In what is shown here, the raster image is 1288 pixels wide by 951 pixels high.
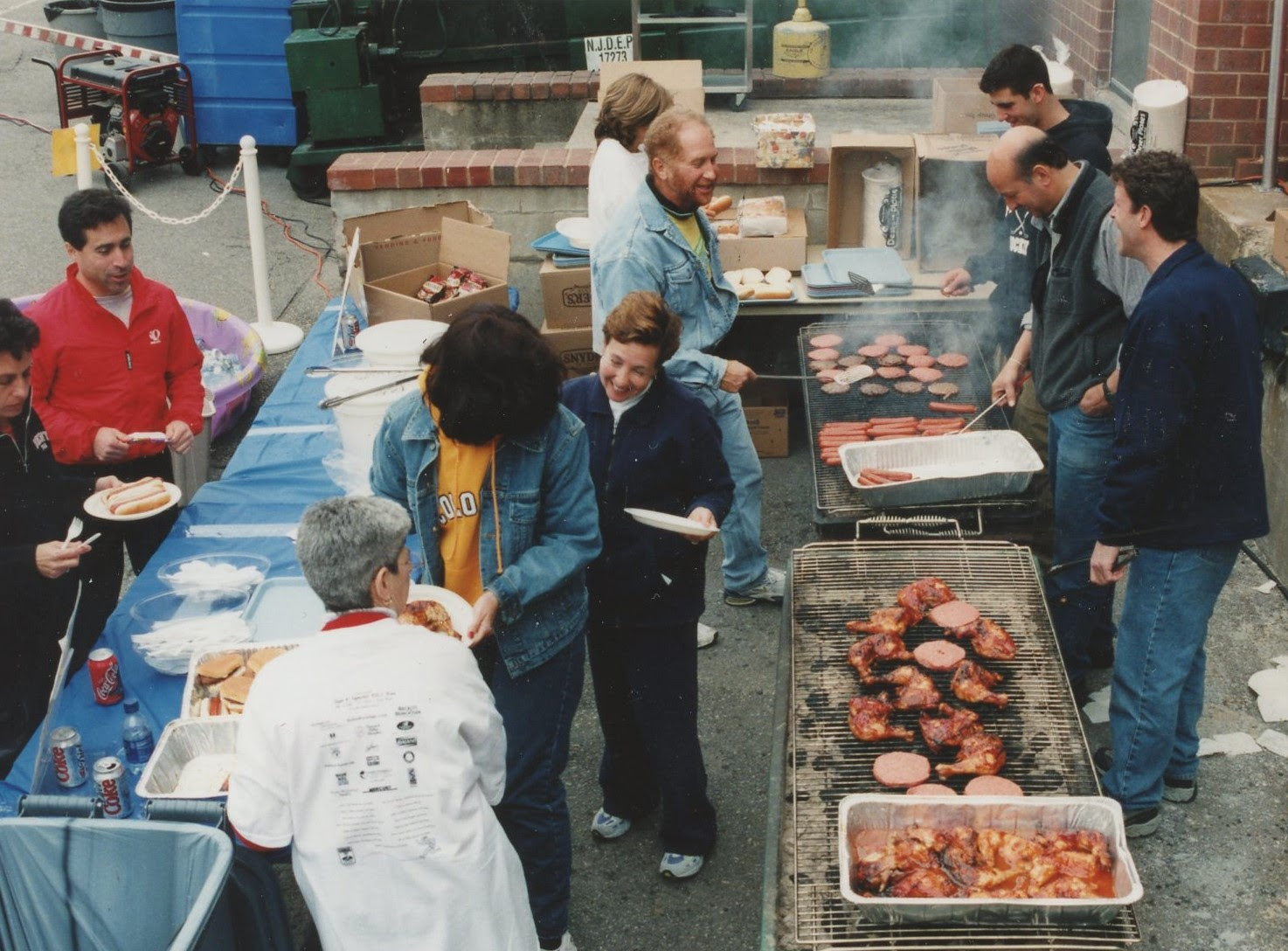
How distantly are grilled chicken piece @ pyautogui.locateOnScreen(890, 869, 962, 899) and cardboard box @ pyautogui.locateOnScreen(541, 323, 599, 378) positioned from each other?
473 centimetres

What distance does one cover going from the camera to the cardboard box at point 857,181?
787 centimetres

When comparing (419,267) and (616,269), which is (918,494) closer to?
(616,269)

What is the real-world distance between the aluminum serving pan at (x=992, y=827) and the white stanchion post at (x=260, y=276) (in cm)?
674

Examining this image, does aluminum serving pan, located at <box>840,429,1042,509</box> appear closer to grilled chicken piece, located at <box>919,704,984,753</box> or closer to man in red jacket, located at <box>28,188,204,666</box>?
grilled chicken piece, located at <box>919,704,984,753</box>

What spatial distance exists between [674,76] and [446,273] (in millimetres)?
2152

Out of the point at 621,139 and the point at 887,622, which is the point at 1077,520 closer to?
the point at 887,622

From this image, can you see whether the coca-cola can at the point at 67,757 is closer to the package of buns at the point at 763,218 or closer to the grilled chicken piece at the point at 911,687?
the grilled chicken piece at the point at 911,687

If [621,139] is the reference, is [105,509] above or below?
below

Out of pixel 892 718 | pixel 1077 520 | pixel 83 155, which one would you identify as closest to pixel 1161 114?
pixel 1077 520

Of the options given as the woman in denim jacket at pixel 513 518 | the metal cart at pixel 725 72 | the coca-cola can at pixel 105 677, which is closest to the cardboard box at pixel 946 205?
the metal cart at pixel 725 72

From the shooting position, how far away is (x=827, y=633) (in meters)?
4.86

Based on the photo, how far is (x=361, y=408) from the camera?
5664 mm

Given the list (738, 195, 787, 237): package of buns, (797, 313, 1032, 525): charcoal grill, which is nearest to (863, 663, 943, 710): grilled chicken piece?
(797, 313, 1032, 525): charcoal grill

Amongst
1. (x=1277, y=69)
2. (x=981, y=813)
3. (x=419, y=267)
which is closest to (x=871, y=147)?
(x=1277, y=69)
